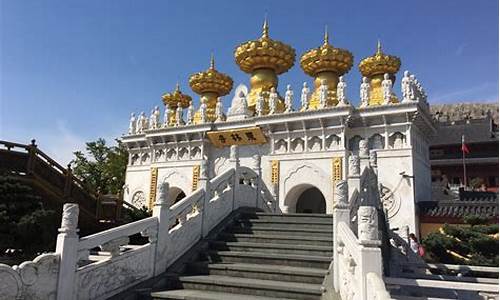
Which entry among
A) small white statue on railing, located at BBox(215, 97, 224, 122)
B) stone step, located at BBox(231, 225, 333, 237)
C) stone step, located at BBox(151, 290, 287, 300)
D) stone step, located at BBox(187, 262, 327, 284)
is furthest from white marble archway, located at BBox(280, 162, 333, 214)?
stone step, located at BBox(151, 290, 287, 300)

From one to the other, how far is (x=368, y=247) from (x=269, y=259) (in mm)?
3124

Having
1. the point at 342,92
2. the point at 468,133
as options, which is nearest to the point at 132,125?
the point at 342,92

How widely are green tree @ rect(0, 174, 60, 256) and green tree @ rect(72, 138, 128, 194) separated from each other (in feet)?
56.2

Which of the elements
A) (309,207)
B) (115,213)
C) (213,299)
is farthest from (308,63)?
(213,299)

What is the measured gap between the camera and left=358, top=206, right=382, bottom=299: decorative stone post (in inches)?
169

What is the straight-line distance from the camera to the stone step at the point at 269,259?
6.89 metres

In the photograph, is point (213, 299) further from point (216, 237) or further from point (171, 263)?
point (216, 237)

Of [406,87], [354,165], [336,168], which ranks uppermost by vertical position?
[406,87]

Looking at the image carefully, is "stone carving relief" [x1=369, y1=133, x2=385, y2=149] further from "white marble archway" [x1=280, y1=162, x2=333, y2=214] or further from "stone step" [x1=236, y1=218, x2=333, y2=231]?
"stone step" [x1=236, y1=218, x2=333, y2=231]

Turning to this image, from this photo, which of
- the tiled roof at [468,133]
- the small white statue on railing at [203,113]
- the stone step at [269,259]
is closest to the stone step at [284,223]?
the stone step at [269,259]

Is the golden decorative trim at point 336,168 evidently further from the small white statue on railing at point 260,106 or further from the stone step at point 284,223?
the stone step at point 284,223

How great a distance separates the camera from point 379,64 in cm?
1909

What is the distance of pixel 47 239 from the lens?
29.2ft

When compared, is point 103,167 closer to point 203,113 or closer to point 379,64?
point 203,113
